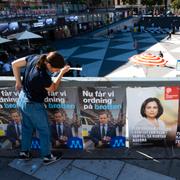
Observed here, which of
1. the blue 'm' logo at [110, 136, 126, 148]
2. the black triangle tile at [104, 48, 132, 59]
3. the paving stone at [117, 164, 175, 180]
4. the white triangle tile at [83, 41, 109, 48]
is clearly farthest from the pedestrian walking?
A: the white triangle tile at [83, 41, 109, 48]

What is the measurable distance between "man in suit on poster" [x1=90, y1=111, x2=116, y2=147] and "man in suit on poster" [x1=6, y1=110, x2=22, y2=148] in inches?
42.6

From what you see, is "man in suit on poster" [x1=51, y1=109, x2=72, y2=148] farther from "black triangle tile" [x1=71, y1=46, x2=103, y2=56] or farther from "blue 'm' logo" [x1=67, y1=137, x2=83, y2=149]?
"black triangle tile" [x1=71, y1=46, x2=103, y2=56]

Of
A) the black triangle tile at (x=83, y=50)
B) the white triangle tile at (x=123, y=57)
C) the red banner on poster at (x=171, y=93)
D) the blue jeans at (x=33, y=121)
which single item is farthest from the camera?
the black triangle tile at (x=83, y=50)

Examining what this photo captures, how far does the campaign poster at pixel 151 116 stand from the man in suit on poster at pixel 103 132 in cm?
26

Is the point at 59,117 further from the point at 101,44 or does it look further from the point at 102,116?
the point at 101,44

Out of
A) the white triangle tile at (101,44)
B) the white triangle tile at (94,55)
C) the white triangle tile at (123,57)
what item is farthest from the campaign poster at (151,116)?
the white triangle tile at (101,44)

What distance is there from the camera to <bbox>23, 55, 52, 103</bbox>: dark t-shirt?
3262 millimetres

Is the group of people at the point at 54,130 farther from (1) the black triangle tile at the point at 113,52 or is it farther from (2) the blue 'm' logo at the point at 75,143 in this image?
(1) the black triangle tile at the point at 113,52

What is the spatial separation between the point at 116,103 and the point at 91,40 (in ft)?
90.6

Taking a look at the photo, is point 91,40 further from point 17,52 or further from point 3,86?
point 3,86

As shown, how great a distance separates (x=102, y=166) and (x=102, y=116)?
67 cm

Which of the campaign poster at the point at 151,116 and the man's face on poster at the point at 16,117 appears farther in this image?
the man's face on poster at the point at 16,117

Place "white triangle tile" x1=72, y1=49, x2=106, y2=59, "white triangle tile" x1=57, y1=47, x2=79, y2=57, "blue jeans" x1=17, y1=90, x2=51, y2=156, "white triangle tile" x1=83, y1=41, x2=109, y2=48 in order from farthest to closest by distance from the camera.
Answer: "white triangle tile" x1=83, y1=41, x2=109, y2=48 < "white triangle tile" x1=57, y1=47, x2=79, y2=57 < "white triangle tile" x1=72, y1=49, x2=106, y2=59 < "blue jeans" x1=17, y1=90, x2=51, y2=156

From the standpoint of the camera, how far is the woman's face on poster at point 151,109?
12.0 feet
